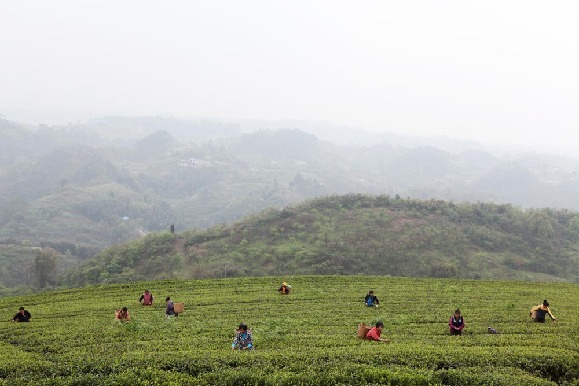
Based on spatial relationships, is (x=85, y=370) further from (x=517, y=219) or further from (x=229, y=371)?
(x=517, y=219)

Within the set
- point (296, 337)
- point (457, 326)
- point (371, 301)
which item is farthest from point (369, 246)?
point (296, 337)

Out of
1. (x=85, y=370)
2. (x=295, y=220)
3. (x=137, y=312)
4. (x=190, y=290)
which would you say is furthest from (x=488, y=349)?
(x=295, y=220)

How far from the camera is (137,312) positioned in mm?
27672

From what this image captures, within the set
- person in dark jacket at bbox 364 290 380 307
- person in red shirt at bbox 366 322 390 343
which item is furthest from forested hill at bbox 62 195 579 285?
person in red shirt at bbox 366 322 390 343

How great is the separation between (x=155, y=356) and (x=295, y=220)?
8126 cm

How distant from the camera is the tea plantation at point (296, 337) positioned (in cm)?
1388

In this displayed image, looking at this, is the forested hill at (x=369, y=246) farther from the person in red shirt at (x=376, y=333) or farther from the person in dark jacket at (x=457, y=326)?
the person in red shirt at (x=376, y=333)

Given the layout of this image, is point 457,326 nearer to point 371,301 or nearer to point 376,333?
point 376,333

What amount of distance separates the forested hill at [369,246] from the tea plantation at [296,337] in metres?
35.5

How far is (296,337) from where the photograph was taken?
2011 cm

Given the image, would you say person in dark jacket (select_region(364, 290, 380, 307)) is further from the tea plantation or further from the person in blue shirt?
the person in blue shirt

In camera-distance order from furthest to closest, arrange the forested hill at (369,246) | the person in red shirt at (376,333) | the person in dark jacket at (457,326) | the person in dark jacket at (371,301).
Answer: the forested hill at (369,246) → the person in dark jacket at (371,301) → the person in dark jacket at (457,326) → the person in red shirt at (376,333)

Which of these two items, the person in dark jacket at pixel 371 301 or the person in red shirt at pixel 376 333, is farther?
the person in dark jacket at pixel 371 301

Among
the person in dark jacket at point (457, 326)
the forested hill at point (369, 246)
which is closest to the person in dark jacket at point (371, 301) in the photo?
the person in dark jacket at point (457, 326)
